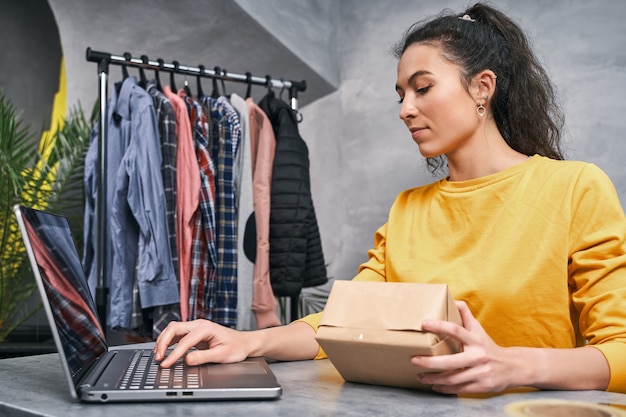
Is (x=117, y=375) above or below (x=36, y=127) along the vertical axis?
below

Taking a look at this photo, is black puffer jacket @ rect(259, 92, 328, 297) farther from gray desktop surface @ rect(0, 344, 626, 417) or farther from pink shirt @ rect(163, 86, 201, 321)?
gray desktop surface @ rect(0, 344, 626, 417)

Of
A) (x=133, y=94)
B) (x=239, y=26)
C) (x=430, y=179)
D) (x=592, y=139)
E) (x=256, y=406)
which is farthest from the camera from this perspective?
(x=430, y=179)

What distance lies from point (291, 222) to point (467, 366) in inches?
73.8

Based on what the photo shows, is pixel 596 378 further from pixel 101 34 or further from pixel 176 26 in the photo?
pixel 101 34

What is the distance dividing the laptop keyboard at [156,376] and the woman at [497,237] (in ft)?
0.08

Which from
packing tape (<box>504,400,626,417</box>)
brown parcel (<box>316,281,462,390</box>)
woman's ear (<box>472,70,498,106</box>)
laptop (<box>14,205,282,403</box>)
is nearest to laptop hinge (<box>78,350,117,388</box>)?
laptop (<box>14,205,282,403</box>)

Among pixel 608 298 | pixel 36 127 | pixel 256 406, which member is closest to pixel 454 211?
pixel 608 298

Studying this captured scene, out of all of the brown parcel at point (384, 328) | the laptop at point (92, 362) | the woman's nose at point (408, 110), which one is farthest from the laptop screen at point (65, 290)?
the woman's nose at point (408, 110)

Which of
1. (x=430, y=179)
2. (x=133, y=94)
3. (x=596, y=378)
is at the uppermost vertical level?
(x=133, y=94)

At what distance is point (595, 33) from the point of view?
260cm

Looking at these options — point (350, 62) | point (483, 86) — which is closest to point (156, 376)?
point (483, 86)

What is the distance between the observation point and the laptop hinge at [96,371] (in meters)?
0.73

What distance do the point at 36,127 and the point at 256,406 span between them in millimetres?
3473

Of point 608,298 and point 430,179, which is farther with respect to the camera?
point 430,179
